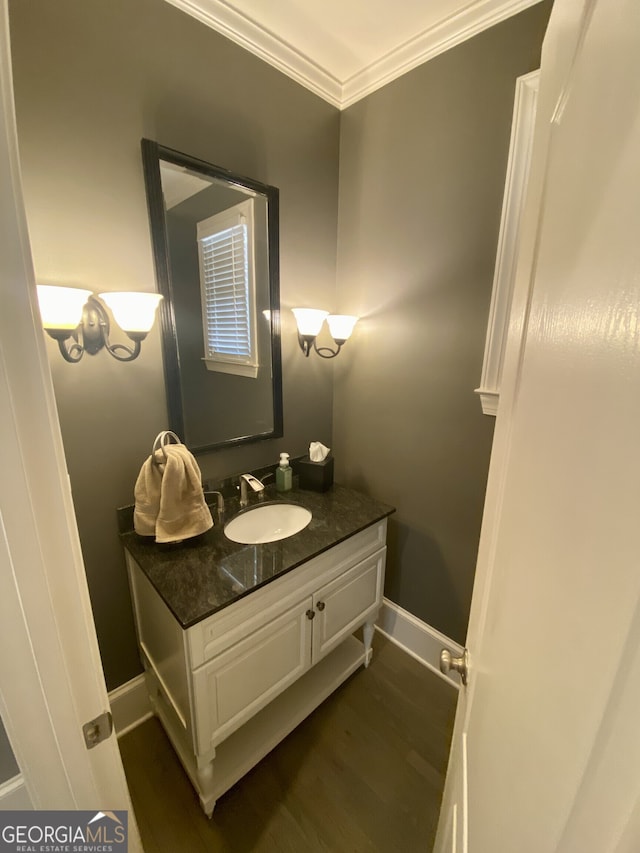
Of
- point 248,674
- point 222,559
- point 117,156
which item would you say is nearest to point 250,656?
point 248,674

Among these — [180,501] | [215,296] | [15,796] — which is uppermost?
[215,296]

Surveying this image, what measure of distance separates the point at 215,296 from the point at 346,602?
138 centimetres

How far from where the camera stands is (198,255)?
1364 mm

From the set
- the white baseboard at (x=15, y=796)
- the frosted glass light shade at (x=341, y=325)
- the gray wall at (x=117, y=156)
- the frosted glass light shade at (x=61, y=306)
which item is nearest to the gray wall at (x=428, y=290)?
the frosted glass light shade at (x=341, y=325)

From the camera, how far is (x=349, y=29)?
1.31 m

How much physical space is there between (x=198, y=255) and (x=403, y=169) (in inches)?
37.0

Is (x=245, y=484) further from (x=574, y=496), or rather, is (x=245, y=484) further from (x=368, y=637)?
(x=574, y=496)

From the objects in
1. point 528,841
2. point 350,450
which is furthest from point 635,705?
point 350,450

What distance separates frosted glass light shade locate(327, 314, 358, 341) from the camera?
163cm

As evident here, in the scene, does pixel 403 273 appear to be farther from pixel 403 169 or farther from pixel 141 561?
pixel 141 561

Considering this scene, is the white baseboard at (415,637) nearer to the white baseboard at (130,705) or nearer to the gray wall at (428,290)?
the gray wall at (428,290)

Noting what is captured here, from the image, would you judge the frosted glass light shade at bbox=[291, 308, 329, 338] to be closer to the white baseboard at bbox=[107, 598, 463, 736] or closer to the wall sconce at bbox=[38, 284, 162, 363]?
the wall sconce at bbox=[38, 284, 162, 363]

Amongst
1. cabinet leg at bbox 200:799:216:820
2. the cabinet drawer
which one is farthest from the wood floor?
the cabinet drawer

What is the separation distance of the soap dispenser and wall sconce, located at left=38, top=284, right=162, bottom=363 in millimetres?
769
